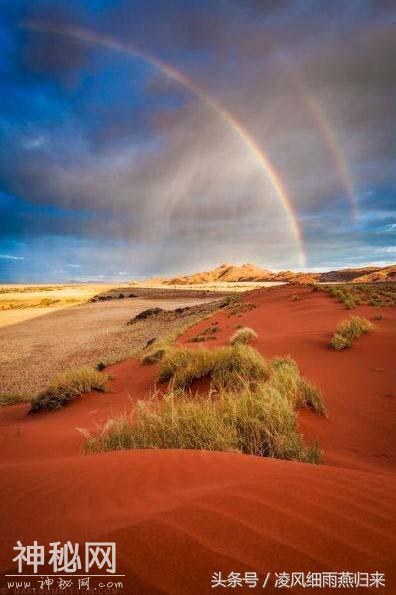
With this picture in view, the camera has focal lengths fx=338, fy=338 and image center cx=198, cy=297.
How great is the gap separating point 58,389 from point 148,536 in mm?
6757

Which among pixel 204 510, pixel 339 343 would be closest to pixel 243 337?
pixel 339 343

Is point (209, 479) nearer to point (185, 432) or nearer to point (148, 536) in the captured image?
point (148, 536)

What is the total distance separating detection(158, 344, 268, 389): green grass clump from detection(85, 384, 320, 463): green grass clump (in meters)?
2.08

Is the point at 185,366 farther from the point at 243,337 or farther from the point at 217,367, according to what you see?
the point at 243,337

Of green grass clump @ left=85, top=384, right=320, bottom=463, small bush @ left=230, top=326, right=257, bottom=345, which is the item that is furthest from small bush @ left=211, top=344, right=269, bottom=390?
small bush @ left=230, top=326, right=257, bottom=345

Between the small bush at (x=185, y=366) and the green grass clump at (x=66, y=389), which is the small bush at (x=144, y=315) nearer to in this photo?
the green grass clump at (x=66, y=389)

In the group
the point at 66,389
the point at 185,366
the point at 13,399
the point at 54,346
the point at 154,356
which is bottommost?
the point at 54,346

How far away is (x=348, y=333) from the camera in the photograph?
947 centimetres

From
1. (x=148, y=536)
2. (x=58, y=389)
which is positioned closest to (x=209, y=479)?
(x=148, y=536)

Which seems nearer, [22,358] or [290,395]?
[290,395]

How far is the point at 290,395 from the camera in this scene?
16.6 ft

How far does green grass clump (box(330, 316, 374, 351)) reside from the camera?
8.73 meters

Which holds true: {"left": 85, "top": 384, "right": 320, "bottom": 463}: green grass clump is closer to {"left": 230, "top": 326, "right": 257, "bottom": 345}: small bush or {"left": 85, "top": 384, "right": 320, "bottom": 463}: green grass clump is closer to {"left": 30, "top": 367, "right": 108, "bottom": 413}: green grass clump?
{"left": 30, "top": 367, "right": 108, "bottom": 413}: green grass clump

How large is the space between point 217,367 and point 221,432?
3294 mm
